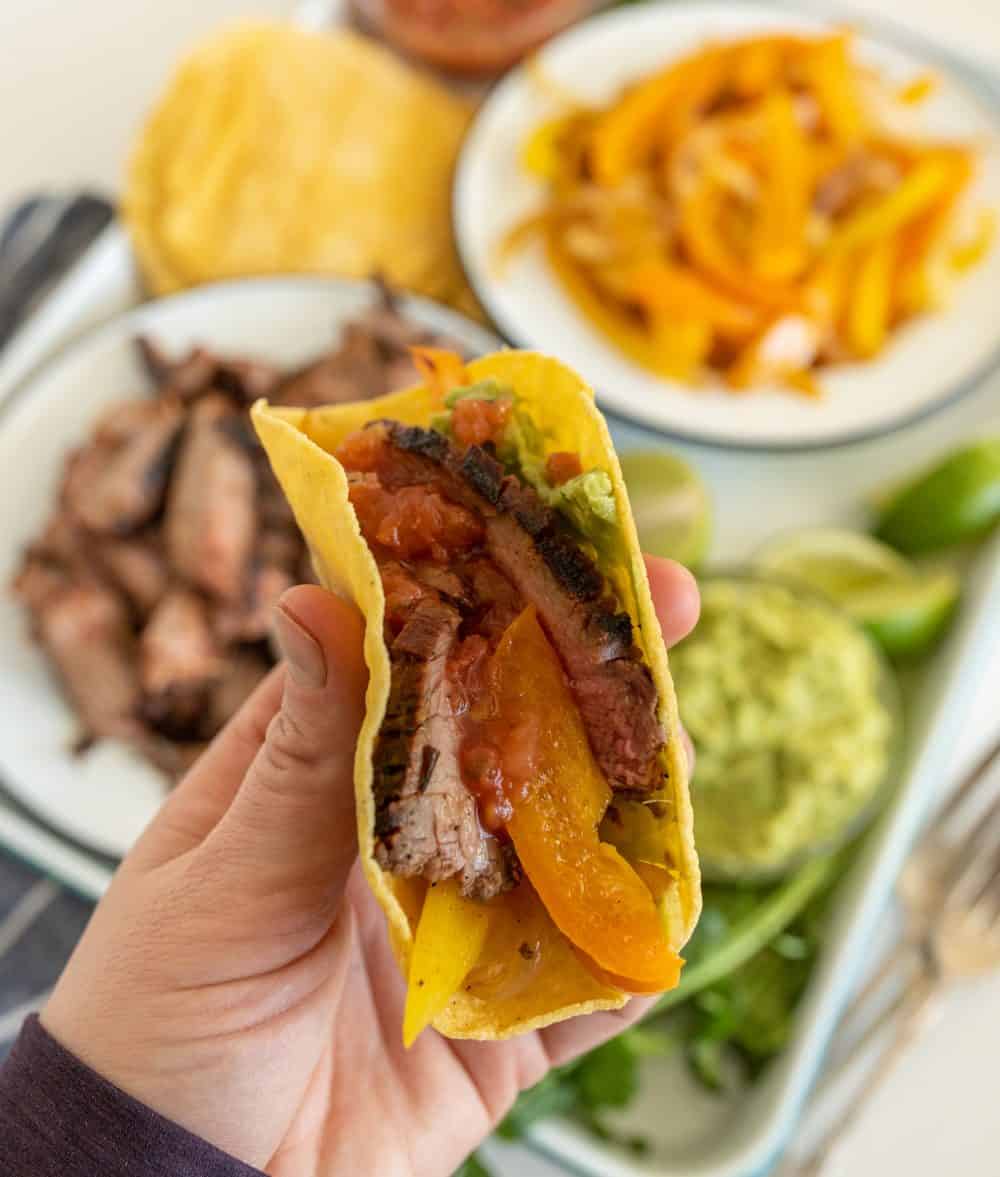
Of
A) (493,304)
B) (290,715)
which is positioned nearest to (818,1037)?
(290,715)

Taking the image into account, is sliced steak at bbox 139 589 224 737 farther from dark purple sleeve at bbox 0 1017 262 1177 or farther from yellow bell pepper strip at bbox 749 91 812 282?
yellow bell pepper strip at bbox 749 91 812 282

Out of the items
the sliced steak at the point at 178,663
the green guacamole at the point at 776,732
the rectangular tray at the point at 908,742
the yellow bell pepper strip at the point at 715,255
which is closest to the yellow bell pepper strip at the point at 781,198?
the yellow bell pepper strip at the point at 715,255

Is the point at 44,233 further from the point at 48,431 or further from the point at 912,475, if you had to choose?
the point at 912,475

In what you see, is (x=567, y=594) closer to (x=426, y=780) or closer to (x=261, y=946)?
(x=426, y=780)

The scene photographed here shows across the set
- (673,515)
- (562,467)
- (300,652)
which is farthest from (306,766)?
(673,515)

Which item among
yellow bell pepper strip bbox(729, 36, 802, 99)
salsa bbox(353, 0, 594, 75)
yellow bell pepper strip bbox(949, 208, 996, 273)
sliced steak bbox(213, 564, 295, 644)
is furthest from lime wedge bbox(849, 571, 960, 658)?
salsa bbox(353, 0, 594, 75)
